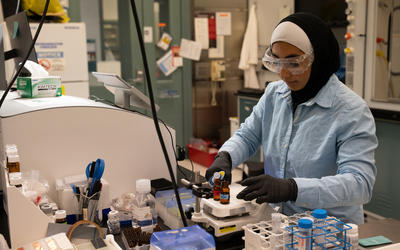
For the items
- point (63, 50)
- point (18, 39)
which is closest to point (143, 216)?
point (18, 39)

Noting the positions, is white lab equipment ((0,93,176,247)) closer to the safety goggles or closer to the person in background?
the person in background

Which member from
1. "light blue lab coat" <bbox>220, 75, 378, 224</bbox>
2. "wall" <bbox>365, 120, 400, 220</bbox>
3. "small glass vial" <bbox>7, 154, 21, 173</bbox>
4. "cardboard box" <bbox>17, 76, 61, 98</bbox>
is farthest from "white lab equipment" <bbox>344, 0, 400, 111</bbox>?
"small glass vial" <bbox>7, 154, 21, 173</bbox>

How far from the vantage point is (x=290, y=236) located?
3.47 ft

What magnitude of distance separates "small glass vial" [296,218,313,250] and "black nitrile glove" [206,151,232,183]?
0.53 metres

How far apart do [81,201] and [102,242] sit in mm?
235

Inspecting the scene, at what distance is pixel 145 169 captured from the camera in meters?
1.82

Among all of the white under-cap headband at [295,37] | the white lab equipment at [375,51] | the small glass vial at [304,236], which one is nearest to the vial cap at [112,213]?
the small glass vial at [304,236]

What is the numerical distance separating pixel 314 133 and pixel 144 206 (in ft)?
2.32

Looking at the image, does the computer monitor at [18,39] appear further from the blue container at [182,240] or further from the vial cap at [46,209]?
the blue container at [182,240]

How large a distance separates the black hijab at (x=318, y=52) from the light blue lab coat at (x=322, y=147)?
39mm

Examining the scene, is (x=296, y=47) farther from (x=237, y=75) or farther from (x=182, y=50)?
(x=237, y=75)

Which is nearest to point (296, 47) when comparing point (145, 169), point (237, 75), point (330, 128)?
point (330, 128)

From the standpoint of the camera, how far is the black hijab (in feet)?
5.31

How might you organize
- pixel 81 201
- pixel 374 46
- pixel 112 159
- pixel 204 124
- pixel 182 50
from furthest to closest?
1. pixel 204 124
2. pixel 182 50
3. pixel 374 46
4. pixel 112 159
5. pixel 81 201
